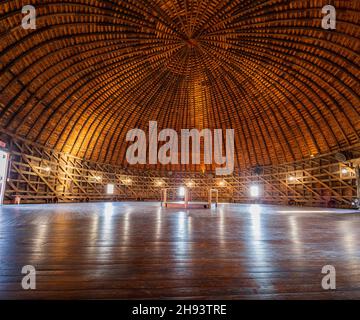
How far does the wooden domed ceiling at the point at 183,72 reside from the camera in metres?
14.4

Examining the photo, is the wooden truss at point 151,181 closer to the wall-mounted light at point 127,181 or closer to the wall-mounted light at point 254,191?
the wall-mounted light at point 127,181

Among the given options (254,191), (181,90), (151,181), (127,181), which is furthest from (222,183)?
(181,90)

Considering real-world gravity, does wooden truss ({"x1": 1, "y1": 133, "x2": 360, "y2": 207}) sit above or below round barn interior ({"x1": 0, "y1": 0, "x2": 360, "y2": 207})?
below

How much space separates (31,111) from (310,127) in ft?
85.7

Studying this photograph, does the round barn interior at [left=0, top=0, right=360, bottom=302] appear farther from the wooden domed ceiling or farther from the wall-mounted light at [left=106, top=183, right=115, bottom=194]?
the wall-mounted light at [left=106, top=183, right=115, bottom=194]

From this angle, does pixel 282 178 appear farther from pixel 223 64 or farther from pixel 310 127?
pixel 223 64

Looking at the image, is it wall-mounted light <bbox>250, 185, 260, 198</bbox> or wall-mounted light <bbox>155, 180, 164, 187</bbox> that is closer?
wall-mounted light <bbox>250, 185, 260, 198</bbox>

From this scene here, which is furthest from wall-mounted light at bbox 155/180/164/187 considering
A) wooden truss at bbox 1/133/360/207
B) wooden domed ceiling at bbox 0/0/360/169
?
wooden domed ceiling at bbox 0/0/360/169

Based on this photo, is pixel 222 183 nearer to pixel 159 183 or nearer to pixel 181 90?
pixel 159 183

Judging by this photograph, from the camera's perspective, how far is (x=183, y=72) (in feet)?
75.9

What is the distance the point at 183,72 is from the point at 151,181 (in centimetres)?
1699

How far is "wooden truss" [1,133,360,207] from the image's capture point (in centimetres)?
1916

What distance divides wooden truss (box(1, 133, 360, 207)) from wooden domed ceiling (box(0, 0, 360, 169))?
134 cm
